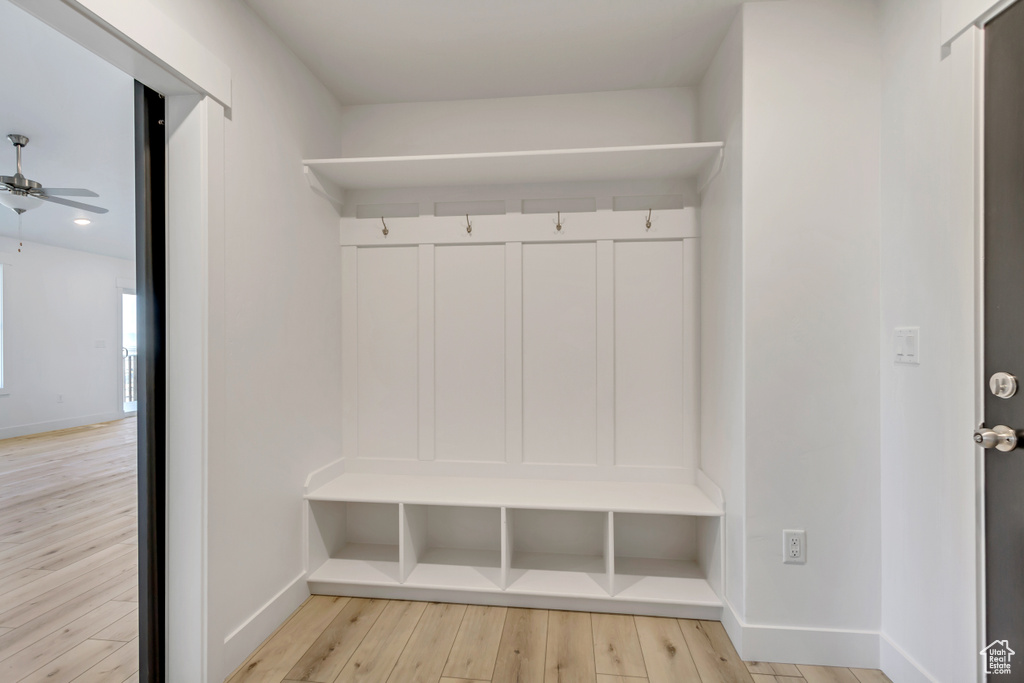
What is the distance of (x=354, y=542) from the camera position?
2711 mm

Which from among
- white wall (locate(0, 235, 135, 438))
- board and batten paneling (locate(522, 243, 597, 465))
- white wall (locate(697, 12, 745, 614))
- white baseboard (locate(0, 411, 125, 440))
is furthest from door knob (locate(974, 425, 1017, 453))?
white baseboard (locate(0, 411, 125, 440))

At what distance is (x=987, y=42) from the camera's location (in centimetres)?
131

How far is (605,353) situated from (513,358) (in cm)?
47

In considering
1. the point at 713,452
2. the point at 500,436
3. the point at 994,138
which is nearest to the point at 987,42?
the point at 994,138

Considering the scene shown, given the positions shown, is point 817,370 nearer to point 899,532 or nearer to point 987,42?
point 899,532

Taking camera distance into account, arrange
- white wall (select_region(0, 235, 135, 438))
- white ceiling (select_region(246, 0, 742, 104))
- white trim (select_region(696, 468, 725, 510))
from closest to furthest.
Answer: white ceiling (select_region(246, 0, 742, 104)) → white trim (select_region(696, 468, 725, 510)) → white wall (select_region(0, 235, 135, 438))

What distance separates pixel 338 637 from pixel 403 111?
98.2 inches

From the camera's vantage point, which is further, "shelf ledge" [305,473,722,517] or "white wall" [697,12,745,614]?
"shelf ledge" [305,473,722,517]

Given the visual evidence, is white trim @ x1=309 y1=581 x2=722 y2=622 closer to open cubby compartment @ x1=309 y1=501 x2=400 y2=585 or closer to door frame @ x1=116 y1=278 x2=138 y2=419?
open cubby compartment @ x1=309 y1=501 x2=400 y2=585

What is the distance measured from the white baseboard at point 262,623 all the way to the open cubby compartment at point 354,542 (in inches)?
4.1

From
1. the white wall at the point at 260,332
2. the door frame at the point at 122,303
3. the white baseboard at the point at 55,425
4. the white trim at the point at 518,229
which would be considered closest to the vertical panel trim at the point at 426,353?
the white trim at the point at 518,229

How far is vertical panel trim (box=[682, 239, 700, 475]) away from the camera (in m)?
2.44

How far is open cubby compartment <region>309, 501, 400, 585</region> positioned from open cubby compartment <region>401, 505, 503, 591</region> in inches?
4.9

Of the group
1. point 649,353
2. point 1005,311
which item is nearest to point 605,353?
point 649,353
